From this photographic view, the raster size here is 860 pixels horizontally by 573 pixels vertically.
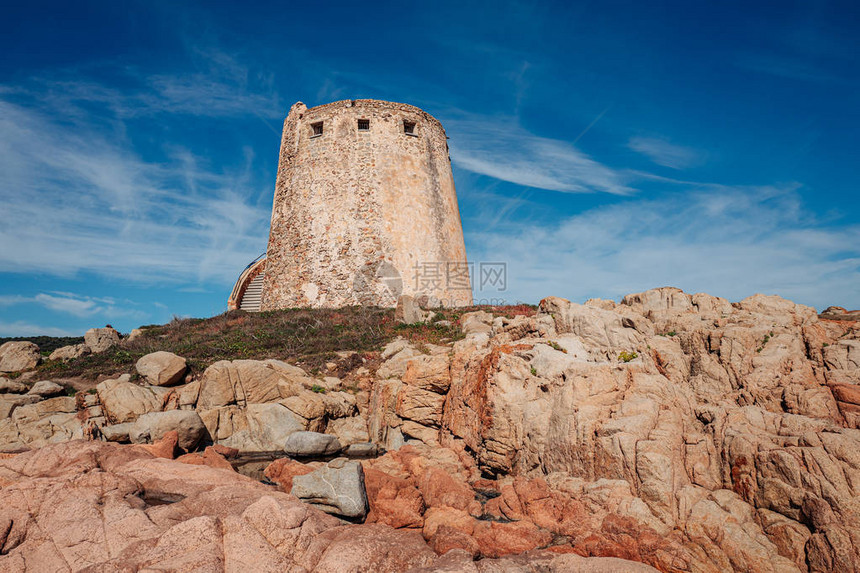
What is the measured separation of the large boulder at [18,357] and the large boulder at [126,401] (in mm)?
6222

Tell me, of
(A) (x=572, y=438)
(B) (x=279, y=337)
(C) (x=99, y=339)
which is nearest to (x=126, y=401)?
(B) (x=279, y=337)

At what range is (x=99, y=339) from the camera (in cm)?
2075

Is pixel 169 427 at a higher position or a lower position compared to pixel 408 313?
lower

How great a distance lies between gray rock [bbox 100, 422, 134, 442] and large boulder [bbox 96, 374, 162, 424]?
0.79m

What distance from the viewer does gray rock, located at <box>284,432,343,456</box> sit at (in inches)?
498

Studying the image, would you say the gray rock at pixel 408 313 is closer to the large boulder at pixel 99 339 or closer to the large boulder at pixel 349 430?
the large boulder at pixel 349 430

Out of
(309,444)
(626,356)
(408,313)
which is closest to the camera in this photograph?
(626,356)

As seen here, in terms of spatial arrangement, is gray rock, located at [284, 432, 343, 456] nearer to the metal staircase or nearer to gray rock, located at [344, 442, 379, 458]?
gray rock, located at [344, 442, 379, 458]

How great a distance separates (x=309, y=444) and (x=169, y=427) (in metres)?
3.54

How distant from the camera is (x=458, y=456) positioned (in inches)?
429

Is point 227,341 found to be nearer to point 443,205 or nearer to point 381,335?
point 381,335

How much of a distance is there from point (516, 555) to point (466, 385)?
5774 millimetres

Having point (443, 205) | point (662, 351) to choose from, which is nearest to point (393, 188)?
point (443, 205)

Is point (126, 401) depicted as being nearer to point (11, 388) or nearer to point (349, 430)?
point (11, 388)
